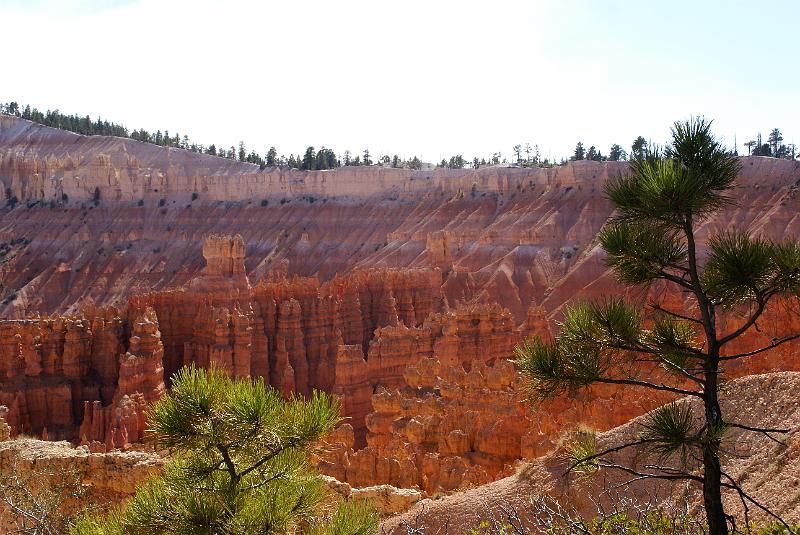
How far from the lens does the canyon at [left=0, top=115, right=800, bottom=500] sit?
20.8 metres

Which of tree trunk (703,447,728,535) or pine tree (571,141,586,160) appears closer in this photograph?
tree trunk (703,447,728,535)

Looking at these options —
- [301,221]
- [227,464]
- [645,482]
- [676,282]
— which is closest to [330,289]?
[645,482]

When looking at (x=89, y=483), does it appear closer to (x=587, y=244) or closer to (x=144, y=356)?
(x=144, y=356)

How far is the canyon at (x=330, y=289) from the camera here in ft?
68.2

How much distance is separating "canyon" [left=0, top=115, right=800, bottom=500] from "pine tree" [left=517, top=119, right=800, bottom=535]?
0.53 metres

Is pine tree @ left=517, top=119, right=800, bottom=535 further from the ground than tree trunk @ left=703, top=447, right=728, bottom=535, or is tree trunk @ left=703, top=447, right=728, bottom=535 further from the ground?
pine tree @ left=517, top=119, right=800, bottom=535

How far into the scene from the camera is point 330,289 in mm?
44188

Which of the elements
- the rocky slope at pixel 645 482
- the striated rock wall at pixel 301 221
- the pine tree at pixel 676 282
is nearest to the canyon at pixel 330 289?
the striated rock wall at pixel 301 221

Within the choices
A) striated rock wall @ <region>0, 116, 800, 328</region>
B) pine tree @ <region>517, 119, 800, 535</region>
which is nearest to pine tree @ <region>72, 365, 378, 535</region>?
pine tree @ <region>517, 119, 800, 535</region>

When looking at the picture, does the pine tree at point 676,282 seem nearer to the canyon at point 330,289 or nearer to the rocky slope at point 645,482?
the canyon at point 330,289

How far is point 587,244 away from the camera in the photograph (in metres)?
56.8

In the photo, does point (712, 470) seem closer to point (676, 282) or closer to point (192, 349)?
point (676, 282)

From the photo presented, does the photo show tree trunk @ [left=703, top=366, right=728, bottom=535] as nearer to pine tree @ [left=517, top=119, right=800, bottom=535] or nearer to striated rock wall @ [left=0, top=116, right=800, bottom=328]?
pine tree @ [left=517, top=119, right=800, bottom=535]

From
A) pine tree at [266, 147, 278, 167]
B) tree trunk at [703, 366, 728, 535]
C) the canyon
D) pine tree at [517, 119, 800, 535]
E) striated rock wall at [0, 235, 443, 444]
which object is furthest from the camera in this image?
pine tree at [266, 147, 278, 167]
